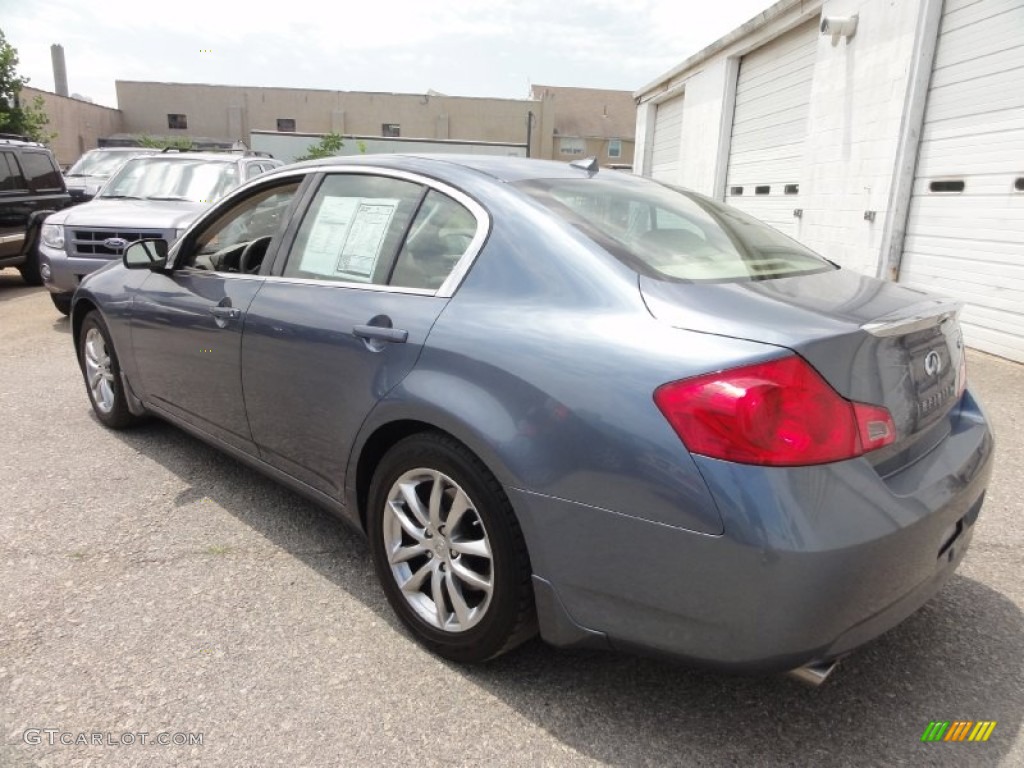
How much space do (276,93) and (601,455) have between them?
55268 mm

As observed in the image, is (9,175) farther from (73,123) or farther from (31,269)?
(73,123)

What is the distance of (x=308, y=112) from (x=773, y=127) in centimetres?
4559

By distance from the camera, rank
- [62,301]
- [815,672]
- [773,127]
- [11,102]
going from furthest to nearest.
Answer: [11,102], [773,127], [62,301], [815,672]

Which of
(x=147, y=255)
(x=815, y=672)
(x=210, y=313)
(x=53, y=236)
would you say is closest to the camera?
(x=815, y=672)

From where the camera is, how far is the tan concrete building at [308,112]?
165 ft

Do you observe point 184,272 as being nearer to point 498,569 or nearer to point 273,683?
point 273,683

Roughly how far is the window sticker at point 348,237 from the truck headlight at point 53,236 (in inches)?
227

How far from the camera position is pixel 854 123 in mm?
9195

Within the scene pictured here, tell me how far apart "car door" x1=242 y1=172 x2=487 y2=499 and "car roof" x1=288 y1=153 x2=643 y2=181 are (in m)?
0.07

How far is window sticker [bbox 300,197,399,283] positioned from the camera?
2744mm

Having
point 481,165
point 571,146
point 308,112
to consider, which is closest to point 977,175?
point 481,165

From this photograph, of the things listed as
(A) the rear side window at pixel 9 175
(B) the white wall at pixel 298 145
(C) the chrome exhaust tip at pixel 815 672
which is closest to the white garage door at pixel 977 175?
(C) the chrome exhaust tip at pixel 815 672

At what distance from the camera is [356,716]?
218 cm

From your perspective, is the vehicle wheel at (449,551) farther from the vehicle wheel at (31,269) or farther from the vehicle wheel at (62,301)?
the vehicle wheel at (31,269)
